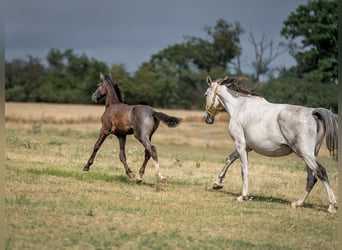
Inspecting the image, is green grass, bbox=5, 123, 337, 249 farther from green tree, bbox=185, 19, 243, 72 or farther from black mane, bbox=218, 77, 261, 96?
green tree, bbox=185, 19, 243, 72

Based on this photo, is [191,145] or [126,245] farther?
[191,145]

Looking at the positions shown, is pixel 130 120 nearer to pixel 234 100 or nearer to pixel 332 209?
pixel 234 100

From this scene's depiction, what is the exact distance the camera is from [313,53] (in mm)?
61719

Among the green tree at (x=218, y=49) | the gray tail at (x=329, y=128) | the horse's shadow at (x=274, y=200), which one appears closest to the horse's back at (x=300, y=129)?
the gray tail at (x=329, y=128)

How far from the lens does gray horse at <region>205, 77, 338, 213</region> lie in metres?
11.9

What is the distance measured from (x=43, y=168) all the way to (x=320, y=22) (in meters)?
52.6

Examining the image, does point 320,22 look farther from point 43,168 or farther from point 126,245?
point 126,245

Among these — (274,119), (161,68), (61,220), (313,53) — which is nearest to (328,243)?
(274,119)

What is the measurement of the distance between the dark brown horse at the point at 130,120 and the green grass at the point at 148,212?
0.90 m

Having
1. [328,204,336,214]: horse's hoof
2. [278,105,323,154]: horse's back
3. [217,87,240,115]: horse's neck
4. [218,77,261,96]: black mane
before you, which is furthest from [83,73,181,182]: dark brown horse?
[328,204,336,214]: horse's hoof

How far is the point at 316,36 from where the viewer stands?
61031mm

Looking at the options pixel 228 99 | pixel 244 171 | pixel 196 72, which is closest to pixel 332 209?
pixel 244 171

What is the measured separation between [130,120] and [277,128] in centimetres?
Result: 415

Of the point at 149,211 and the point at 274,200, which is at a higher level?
the point at 149,211
